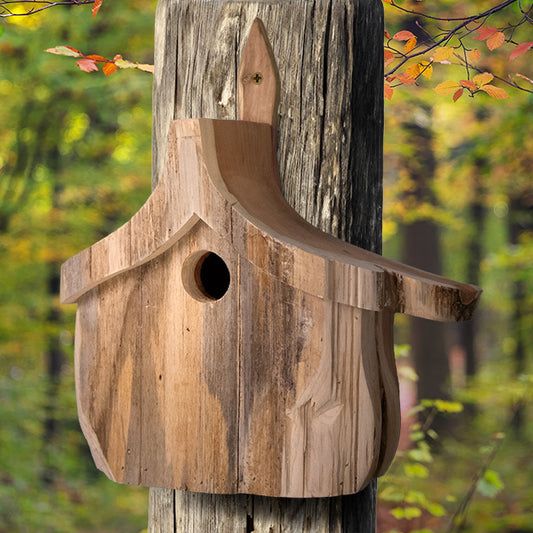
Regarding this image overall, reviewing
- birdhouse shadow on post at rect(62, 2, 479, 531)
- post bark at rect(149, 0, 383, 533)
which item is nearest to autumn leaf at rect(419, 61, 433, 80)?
post bark at rect(149, 0, 383, 533)

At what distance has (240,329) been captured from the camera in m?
1.51

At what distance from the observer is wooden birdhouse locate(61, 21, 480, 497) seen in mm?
1423

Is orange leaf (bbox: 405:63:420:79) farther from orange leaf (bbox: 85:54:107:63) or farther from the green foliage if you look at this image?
the green foliage

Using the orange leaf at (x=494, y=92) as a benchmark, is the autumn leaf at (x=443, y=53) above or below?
above

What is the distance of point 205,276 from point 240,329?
0.70 ft

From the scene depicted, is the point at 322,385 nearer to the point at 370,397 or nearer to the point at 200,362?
the point at 370,397

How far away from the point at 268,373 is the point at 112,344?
0.41m

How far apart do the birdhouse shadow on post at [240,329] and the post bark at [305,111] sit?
0.03 metres

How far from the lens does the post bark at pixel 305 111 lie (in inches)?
62.2

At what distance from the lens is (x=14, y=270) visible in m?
6.81

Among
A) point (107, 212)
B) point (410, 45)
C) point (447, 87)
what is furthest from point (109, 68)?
point (107, 212)

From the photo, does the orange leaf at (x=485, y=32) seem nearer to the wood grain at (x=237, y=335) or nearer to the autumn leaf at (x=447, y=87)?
the autumn leaf at (x=447, y=87)

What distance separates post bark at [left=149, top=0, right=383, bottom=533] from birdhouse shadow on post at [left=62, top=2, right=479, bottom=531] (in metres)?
0.03

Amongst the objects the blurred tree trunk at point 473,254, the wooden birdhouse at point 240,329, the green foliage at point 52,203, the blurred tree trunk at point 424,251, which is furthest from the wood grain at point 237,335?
the blurred tree trunk at point 473,254
